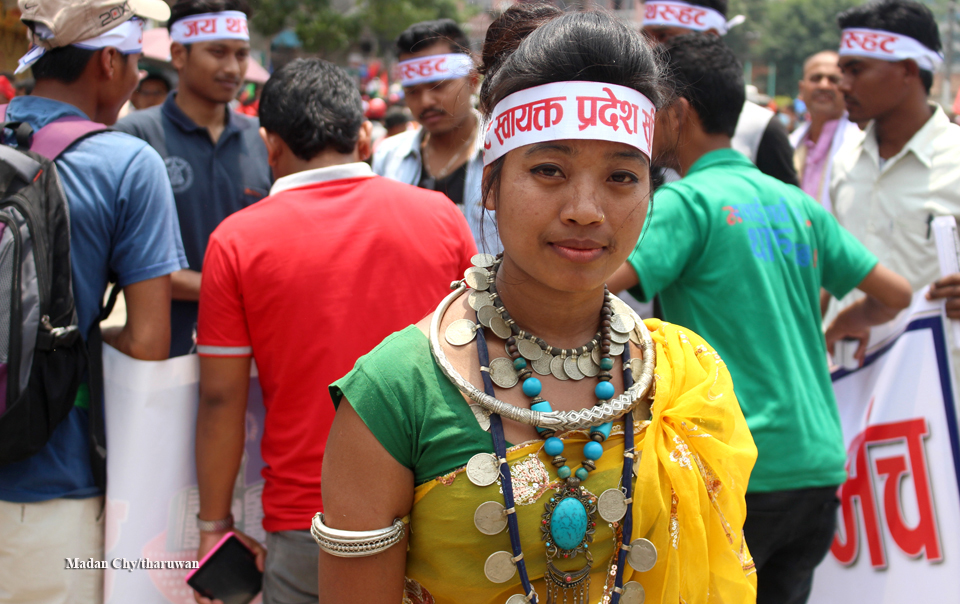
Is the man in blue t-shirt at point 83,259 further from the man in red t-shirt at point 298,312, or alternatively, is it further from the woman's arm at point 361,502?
the woman's arm at point 361,502

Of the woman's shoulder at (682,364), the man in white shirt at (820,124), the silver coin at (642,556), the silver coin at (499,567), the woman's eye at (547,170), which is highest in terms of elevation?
the woman's eye at (547,170)

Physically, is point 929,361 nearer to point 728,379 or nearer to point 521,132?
point 728,379

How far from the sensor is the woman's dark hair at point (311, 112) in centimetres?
246

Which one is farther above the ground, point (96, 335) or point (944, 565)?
point (96, 335)

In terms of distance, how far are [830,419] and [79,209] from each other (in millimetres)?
2391

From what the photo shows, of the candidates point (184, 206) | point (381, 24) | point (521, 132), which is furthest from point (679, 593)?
point (381, 24)

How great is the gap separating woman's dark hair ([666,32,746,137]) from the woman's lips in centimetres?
142

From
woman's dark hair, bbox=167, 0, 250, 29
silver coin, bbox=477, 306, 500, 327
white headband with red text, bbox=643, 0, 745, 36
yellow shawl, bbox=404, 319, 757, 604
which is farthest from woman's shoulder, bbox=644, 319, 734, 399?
white headband with red text, bbox=643, 0, 745, 36

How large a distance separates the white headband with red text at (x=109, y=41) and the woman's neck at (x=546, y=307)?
1.75 meters

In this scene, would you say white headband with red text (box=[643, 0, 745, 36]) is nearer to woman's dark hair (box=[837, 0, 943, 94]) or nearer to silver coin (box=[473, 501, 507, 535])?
woman's dark hair (box=[837, 0, 943, 94])

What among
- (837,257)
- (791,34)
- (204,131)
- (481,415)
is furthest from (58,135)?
(791,34)

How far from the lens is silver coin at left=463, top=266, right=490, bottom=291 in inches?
62.0

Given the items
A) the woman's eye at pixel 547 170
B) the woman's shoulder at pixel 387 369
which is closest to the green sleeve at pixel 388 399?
the woman's shoulder at pixel 387 369

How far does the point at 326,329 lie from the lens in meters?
2.25
